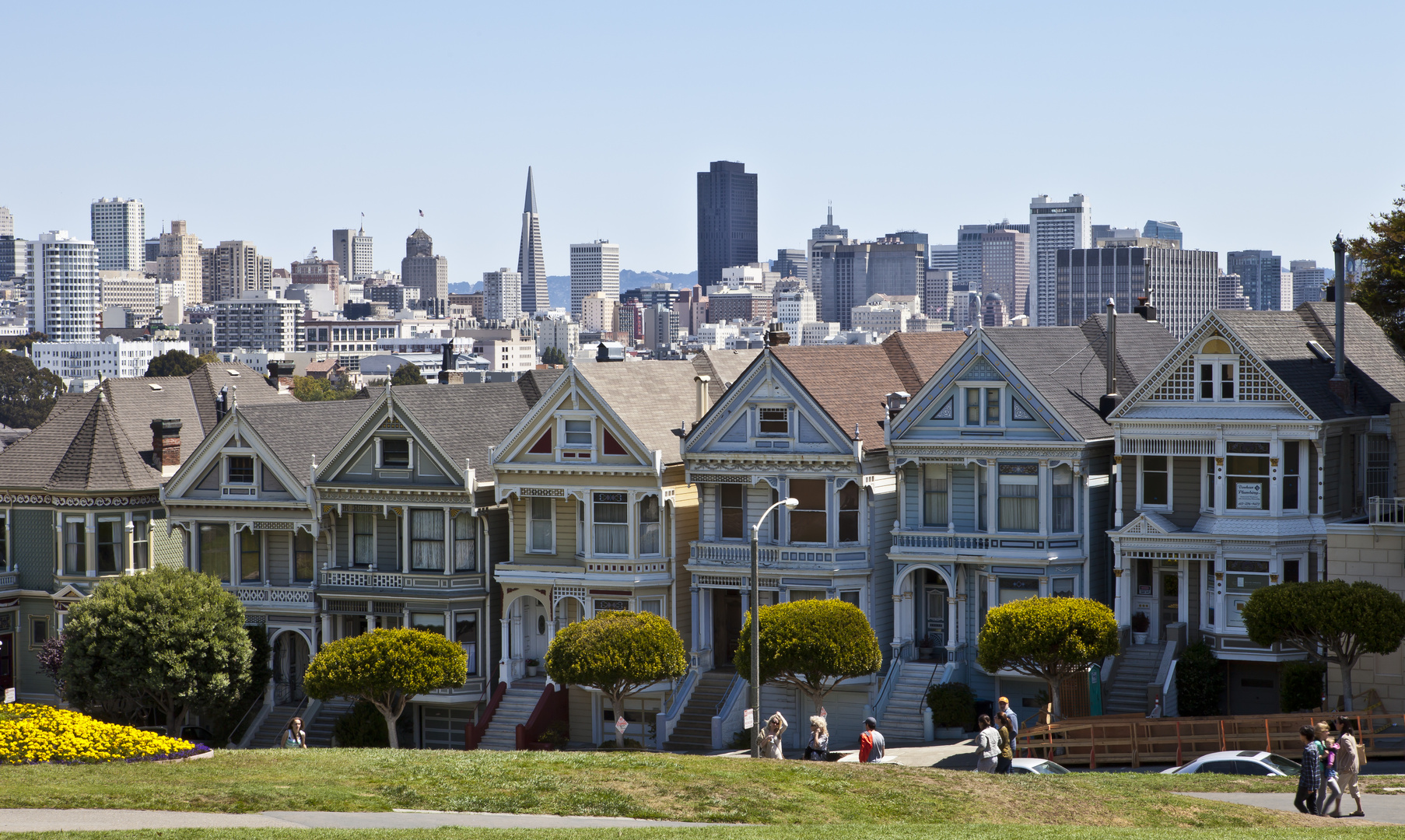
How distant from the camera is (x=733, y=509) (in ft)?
164

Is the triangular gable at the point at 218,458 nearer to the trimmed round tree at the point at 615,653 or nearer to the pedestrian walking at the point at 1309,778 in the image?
the trimmed round tree at the point at 615,653

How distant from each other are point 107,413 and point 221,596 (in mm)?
8827

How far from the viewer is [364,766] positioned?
107 ft

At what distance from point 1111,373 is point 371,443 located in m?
20.1

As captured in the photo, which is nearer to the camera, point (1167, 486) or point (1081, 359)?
point (1167, 486)

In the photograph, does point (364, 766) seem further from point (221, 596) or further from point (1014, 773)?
point (221, 596)

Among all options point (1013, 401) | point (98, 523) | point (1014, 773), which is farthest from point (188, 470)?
point (1014, 773)

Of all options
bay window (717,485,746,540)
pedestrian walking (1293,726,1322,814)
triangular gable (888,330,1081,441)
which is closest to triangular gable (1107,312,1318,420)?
triangular gable (888,330,1081,441)

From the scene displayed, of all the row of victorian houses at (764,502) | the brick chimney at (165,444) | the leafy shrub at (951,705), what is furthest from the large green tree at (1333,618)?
the brick chimney at (165,444)

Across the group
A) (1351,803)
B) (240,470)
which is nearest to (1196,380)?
(1351,803)

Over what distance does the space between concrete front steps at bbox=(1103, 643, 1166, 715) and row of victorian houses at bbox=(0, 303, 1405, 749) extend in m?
0.08

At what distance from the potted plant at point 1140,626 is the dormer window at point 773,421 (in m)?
9.76

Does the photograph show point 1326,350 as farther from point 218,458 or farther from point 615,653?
point 218,458

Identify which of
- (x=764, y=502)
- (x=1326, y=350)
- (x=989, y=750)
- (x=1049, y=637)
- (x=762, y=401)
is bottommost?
(x=989, y=750)
